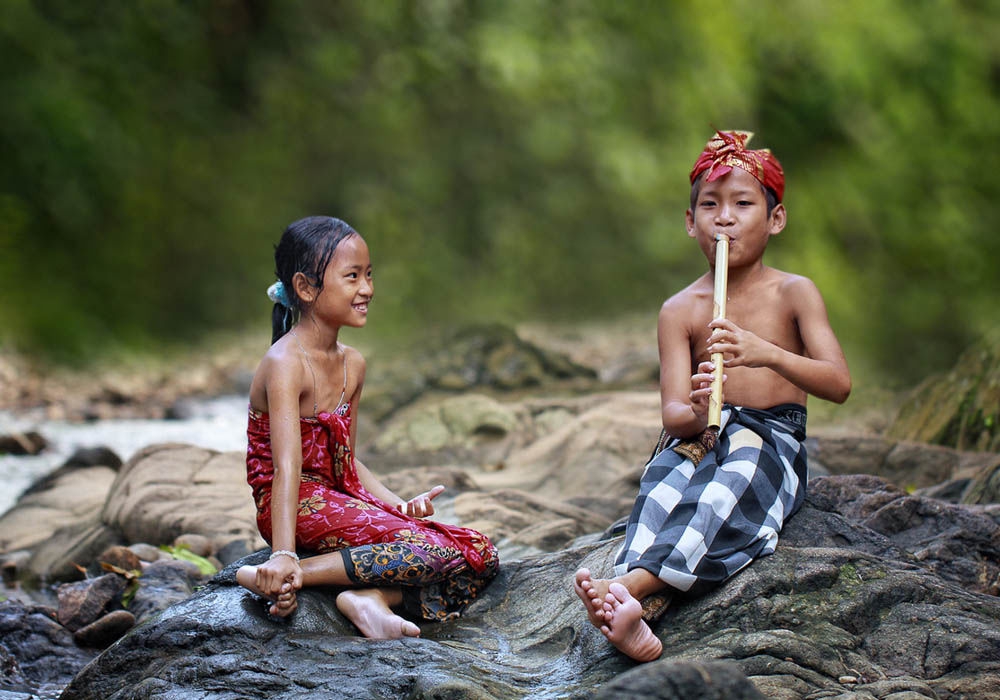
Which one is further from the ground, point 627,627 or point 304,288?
point 304,288

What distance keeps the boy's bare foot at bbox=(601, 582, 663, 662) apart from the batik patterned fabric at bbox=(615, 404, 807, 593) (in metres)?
0.16

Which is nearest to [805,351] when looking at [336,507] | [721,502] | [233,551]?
[721,502]

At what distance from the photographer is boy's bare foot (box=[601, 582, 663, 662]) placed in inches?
97.7

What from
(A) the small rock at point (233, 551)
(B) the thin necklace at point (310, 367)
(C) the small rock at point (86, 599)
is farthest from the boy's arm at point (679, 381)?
(A) the small rock at point (233, 551)

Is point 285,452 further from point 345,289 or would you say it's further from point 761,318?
point 761,318

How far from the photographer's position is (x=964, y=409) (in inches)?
233

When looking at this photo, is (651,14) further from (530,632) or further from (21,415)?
(530,632)

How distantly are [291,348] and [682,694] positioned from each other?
4.86ft

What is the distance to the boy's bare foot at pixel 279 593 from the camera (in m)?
2.71

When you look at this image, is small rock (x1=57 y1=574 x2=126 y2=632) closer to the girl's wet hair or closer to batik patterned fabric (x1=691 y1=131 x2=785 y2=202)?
the girl's wet hair

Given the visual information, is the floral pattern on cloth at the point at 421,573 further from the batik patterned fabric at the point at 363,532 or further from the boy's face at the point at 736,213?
the boy's face at the point at 736,213

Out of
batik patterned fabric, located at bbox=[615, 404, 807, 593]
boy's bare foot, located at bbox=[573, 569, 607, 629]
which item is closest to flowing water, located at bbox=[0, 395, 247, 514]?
batik patterned fabric, located at bbox=[615, 404, 807, 593]

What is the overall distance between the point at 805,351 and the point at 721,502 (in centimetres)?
50

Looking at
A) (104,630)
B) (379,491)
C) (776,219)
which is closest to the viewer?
(776,219)
